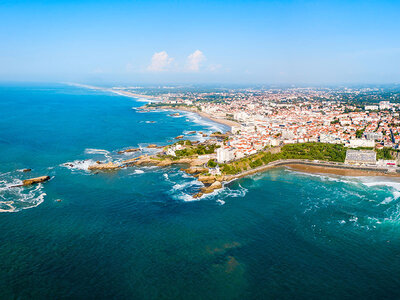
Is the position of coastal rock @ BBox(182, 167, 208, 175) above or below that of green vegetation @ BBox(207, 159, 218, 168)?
below

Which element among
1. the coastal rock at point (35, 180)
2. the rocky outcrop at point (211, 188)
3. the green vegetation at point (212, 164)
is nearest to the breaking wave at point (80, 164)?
the coastal rock at point (35, 180)

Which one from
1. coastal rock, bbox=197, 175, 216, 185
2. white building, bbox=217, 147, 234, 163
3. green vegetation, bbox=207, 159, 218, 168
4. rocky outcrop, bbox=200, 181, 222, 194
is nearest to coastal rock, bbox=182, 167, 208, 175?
green vegetation, bbox=207, 159, 218, 168

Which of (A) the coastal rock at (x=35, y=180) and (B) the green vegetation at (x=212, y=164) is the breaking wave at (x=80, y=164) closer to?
(A) the coastal rock at (x=35, y=180)

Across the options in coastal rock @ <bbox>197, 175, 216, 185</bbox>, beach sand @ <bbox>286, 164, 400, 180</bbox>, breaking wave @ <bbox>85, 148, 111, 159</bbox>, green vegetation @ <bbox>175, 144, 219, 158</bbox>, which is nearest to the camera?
coastal rock @ <bbox>197, 175, 216, 185</bbox>

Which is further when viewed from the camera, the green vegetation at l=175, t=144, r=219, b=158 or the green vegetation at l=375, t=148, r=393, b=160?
the green vegetation at l=175, t=144, r=219, b=158

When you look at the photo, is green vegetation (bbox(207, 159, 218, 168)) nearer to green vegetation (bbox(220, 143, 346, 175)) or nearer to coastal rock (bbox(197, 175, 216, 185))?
green vegetation (bbox(220, 143, 346, 175))

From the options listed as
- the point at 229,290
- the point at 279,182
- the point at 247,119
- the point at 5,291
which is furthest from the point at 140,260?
the point at 247,119

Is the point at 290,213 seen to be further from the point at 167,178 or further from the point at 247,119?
the point at 247,119
